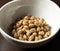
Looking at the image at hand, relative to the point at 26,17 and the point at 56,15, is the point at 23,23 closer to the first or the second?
the point at 26,17

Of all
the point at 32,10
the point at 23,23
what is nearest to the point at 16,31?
the point at 23,23

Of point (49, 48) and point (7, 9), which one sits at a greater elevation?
point (7, 9)

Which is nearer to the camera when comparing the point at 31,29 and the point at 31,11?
the point at 31,29

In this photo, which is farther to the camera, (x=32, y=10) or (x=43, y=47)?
(x=32, y=10)
